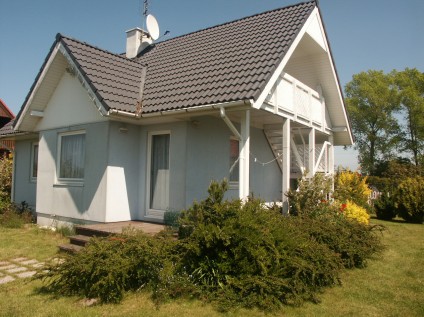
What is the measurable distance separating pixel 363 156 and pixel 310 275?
43.2m

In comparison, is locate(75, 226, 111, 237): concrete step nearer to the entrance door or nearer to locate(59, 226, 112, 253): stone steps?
locate(59, 226, 112, 253): stone steps

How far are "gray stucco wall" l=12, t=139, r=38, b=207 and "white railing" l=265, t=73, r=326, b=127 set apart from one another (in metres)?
9.80

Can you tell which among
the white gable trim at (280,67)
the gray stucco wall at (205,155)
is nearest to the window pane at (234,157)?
the gray stucco wall at (205,155)

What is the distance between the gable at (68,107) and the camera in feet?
31.7

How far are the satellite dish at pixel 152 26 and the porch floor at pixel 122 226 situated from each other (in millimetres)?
8112

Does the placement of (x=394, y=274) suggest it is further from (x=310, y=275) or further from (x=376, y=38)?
(x=376, y=38)

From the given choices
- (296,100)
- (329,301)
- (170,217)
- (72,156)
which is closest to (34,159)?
(72,156)

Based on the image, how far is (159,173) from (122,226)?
1764 millimetres

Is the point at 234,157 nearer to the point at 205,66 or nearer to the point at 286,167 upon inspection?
the point at 286,167

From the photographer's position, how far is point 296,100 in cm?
1024

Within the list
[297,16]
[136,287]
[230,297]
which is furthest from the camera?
[297,16]

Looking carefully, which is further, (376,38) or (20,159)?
(20,159)

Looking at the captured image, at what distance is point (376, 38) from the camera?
1220 cm

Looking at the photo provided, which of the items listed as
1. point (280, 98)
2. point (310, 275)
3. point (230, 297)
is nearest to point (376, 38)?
point (280, 98)
